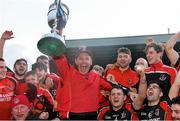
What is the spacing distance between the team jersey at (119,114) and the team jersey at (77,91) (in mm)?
266

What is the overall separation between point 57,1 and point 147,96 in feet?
5.88

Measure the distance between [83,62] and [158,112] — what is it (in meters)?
1.17

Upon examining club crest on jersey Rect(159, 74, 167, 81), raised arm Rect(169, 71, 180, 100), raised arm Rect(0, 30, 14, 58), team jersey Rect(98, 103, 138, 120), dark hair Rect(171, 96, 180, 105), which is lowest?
team jersey Rect(98, 103, 138, 120)

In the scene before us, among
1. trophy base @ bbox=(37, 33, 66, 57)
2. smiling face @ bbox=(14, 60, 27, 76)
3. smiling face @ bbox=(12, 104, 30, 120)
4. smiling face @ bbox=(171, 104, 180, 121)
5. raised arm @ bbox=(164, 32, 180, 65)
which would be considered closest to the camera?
trophy base @ bbox=(37, 33, 66, 57)

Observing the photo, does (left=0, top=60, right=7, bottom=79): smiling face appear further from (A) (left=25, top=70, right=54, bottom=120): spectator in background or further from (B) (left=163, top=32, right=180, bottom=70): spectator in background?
(B) (left=163, top=32, right=180, bottom=70): spectator in background

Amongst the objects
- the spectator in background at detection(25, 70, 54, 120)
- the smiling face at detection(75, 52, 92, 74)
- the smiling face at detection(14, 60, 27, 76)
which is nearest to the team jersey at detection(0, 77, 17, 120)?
the spectator in background at detection(25, 70, 54, 120)

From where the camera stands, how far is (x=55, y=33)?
4.59 meters

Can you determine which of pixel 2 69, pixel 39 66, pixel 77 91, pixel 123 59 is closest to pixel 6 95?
pixel 2 69

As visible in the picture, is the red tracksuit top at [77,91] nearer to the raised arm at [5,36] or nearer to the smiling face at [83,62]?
the smiling face at [83,62]

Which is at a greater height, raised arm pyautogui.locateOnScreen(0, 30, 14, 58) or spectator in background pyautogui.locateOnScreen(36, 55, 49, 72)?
raised arm pyautogui.locateOnScreen(0, 30, 14, 58)

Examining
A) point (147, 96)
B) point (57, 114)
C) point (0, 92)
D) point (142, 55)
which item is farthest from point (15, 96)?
point (142, 55)

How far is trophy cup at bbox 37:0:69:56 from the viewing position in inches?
178

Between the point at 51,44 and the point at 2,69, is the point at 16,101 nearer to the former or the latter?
the point at 2,69

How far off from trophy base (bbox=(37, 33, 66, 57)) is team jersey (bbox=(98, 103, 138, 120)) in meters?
1.63
